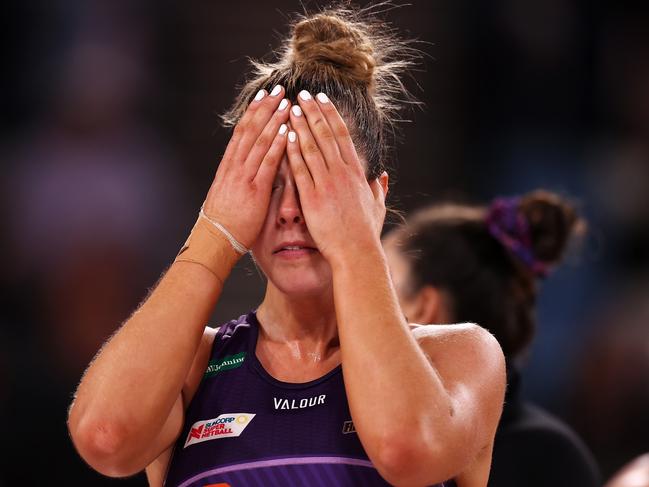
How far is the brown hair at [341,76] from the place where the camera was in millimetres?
2135

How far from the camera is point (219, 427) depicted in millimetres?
2014

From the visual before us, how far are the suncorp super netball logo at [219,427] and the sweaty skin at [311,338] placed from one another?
5cm

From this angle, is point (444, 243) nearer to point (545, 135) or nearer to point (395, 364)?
point (395, 364)

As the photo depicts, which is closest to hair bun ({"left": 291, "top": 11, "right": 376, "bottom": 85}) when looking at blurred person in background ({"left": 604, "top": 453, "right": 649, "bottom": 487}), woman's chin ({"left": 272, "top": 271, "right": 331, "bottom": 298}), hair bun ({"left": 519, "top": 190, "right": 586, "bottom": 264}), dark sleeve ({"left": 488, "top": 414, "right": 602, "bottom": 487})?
woman's chin ({"left": 272, "top": 271, "right": 331, "bottom": 298})

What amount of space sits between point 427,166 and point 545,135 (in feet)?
2.56

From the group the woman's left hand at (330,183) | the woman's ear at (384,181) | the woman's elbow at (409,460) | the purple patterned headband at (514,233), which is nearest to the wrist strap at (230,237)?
the woman's left hand at (330,183)

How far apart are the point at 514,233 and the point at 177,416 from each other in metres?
1.63

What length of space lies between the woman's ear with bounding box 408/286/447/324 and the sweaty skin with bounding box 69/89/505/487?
1.04 meters

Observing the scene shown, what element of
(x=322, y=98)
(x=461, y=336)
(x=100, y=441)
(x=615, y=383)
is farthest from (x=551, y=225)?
(x=615, y=383)

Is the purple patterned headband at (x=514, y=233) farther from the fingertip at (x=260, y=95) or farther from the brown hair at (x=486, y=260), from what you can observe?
the fingertip at (x=260, y=95)

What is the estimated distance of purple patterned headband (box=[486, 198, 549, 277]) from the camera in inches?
131

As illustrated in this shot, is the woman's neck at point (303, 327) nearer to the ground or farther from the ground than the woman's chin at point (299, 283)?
nearer to the ground

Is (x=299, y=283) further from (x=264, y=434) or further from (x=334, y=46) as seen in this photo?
(x=334, y=46)

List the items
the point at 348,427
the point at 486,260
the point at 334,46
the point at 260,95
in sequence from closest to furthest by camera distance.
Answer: the point at 348,427 < the point at 260,95 < the point at 334,46 < the point at 486,260
